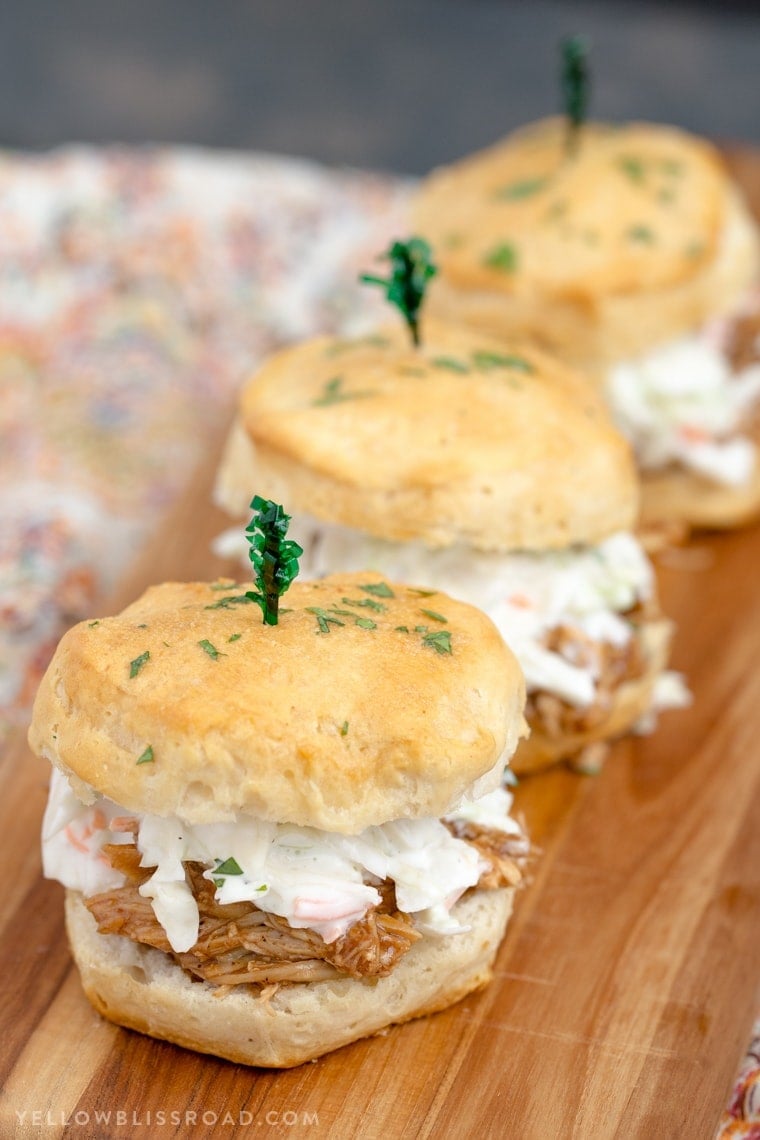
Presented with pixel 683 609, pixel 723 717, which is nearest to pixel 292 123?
pixel 683 609

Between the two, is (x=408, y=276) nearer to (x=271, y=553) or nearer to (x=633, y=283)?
(x=633, y=283)

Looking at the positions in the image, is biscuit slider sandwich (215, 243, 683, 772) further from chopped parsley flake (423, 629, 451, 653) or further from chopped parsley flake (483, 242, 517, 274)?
chopped parsley flake (483, 242, 517, 274)

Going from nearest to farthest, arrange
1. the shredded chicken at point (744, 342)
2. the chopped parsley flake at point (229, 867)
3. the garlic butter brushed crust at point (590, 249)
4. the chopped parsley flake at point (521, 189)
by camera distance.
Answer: the chopped parsley flake at point (229, 867)
the garlic butter brushed crust at point (590, 249)
the chopped parsley flake at point (521, 189)
the shredded chicken at point (744, 342)

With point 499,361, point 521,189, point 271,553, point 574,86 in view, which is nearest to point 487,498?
point 499,361

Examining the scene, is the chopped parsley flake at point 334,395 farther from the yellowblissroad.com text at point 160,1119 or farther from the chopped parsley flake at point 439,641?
the yellowblissroad.com text at point 160,1119

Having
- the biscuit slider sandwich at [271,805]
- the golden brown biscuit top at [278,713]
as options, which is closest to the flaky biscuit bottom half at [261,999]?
the biscuit slider sandwich at [271,805]

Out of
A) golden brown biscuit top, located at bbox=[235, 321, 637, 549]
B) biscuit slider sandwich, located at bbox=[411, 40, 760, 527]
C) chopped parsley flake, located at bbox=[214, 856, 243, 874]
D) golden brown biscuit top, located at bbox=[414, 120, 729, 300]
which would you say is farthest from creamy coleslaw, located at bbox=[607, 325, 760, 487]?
chopped parsley flake, located at bbox=[214, 856, 243, 874]

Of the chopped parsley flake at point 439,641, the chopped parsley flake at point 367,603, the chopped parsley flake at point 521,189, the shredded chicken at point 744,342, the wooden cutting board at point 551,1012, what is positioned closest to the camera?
the wooden cutting board at point 551,1012
